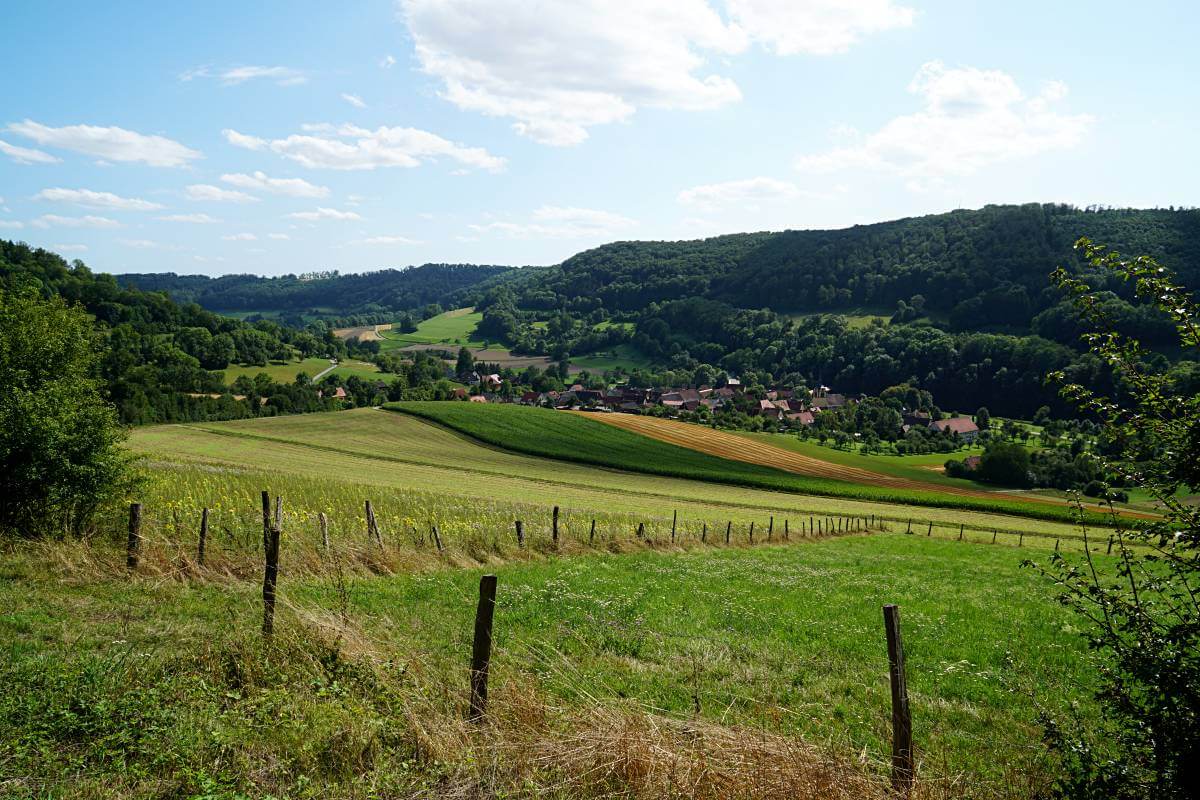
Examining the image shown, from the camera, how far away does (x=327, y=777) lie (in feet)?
18.9

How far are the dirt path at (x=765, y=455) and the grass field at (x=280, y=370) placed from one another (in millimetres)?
61300

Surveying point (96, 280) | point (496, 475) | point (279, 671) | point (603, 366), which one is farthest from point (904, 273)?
point (279, 671)

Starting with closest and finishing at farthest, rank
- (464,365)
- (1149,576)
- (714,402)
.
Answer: (1149,576) → (714,402) → (464,365)

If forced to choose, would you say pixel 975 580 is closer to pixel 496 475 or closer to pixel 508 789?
pixel 508 789

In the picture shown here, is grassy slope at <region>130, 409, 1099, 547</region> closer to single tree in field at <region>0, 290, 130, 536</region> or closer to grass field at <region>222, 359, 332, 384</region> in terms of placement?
single tree in field at <region>0, 290, 130, 536</region>

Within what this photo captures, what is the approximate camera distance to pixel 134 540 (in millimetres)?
12750

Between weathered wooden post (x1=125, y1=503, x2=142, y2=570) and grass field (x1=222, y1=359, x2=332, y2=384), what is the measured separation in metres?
107

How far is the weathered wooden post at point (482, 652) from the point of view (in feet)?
21.7

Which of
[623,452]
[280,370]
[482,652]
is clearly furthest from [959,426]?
[482,652]

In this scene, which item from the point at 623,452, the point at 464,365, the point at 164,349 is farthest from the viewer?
the point at 464,365

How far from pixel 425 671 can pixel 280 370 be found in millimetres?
126461

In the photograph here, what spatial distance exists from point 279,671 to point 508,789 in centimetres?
354

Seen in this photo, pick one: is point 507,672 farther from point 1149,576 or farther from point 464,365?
point 464,365

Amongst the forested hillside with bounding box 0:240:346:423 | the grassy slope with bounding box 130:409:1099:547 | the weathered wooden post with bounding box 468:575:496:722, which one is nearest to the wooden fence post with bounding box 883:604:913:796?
the weathered wooden post with bounding box 468:575:496:722
